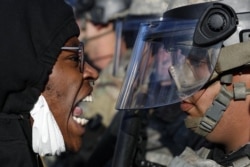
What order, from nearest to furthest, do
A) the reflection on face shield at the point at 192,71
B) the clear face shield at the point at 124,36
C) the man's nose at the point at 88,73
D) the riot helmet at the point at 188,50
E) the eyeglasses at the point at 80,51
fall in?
the riot helmet at the point at 188,50 < the reflection on face shield at the point at 192,71 < the eyeglasses at the point at 80,51 < the man's nose at the point at 88,73 < the clear face shield at the point at 124,36

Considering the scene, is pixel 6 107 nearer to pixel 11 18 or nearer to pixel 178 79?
pixel 11 18

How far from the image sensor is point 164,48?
10.1 feet

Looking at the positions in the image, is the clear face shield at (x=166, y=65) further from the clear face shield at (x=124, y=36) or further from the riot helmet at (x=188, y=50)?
the clear face shield at (x=124, y=36)

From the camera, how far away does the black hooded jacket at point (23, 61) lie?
2.52 m

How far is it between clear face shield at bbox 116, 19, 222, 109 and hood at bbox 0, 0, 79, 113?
0.48m

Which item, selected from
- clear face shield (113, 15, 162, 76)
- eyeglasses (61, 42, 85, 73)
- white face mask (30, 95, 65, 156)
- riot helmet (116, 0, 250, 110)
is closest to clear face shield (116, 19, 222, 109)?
riot helmet (116, 0, 250, 110)

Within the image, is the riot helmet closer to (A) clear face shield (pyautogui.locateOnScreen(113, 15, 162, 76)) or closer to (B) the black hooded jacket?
(B) the black hooded jacket

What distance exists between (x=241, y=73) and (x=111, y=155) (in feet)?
4.67

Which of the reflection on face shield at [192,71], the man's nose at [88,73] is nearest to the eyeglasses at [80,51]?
the man's nose at [88,73]

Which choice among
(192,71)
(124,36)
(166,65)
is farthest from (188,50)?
(124,36)

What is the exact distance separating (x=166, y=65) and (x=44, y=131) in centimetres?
84

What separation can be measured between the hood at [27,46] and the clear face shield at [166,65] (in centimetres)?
48

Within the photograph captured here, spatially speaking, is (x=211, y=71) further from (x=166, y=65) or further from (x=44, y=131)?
(x=44, y=131)

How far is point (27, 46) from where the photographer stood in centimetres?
255
